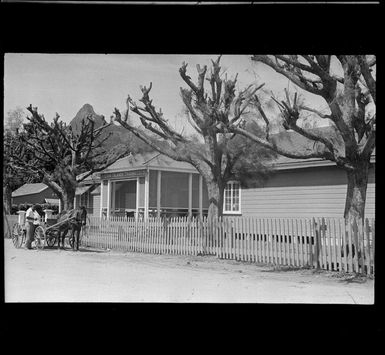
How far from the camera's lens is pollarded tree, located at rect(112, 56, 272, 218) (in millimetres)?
15305

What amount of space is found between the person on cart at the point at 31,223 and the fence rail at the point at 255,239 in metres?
1.93

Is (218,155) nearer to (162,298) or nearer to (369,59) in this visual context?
(369,59)

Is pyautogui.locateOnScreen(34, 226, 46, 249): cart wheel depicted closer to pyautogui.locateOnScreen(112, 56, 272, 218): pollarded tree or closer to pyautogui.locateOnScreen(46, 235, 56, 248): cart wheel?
pyautogui.locateOnScreen(46, 235, 56, 248): cart wheel

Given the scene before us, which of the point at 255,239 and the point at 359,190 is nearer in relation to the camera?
the point at 359,190

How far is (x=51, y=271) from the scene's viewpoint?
40.4 ft

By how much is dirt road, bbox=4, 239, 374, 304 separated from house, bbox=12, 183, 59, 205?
237 inches

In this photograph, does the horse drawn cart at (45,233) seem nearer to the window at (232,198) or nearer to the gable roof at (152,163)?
the gable roof at (152,163)

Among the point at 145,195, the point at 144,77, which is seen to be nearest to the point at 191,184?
the point at 145,195

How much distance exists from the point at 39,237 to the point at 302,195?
25.9 ft

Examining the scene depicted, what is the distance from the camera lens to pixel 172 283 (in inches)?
441

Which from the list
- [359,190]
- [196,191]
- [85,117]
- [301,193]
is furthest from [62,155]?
[359,190]

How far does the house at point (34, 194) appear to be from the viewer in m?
20.3

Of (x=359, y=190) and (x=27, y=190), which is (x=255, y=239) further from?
(x=27, y=190)

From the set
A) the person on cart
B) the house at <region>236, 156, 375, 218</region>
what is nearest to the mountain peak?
the person on cart
